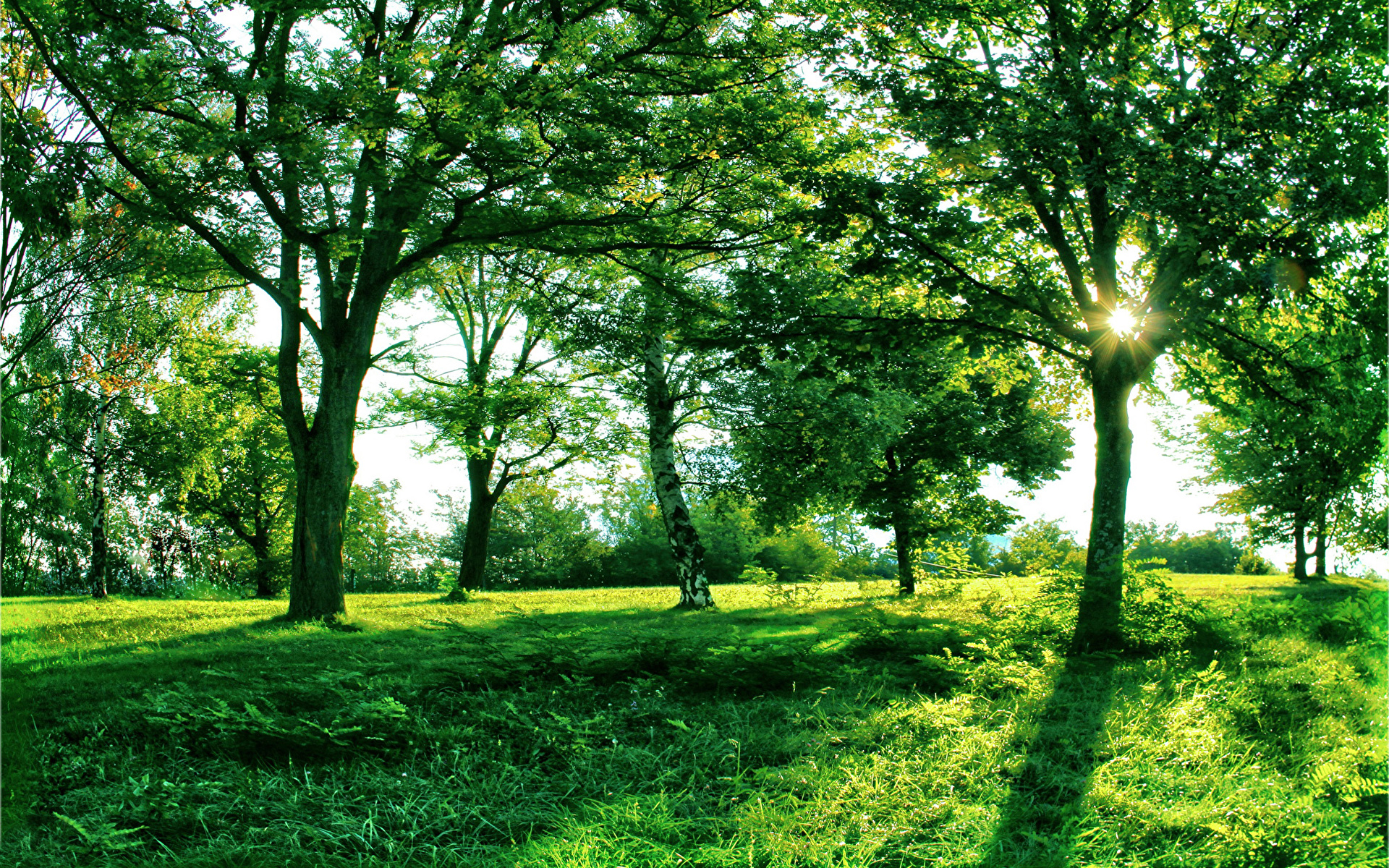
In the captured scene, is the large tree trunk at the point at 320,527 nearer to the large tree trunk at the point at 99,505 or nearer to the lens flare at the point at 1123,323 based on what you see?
the lens flare at the point at 1123,323

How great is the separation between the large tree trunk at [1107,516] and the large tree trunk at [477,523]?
1561cm

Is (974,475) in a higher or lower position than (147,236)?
lower

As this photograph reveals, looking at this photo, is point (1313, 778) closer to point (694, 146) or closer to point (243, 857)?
point (243, 857)

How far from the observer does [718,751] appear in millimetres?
5148

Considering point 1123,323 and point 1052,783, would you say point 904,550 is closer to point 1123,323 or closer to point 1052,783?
point 1123,323

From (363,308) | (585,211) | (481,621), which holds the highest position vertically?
(585,211)

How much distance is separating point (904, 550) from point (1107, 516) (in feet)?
31.1

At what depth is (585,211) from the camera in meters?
11.6

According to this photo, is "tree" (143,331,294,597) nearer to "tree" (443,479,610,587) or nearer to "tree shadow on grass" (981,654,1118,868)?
"tree" (443,479,610,587)

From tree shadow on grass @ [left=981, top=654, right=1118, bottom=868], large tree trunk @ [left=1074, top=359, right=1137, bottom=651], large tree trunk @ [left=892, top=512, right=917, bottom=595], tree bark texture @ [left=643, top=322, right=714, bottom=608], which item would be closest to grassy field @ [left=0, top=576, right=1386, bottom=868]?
tree shadow on grass @ [left=981, top=654, right=1118, bottom=868]

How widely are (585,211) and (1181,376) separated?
8247mm

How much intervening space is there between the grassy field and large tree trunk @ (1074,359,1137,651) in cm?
46

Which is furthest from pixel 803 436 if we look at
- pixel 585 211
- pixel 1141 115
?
pixel 1141 115

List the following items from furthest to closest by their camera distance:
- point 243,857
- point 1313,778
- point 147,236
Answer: point 147,236, point 1313,778, point 243,857
